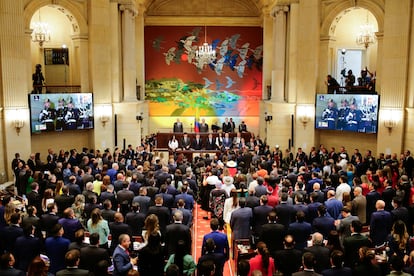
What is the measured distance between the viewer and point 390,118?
61.0 feet

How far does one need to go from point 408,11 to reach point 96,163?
12.6m

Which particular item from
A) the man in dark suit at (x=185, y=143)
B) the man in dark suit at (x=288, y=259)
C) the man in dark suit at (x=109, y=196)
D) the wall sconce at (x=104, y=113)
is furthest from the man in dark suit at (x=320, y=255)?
the man in dark suit at (x=185, y=143)

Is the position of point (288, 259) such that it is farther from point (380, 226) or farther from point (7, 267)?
point (7, 267)

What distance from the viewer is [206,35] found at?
31.3 metres

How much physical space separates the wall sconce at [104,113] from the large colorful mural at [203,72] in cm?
984

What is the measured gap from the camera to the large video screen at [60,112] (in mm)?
18469

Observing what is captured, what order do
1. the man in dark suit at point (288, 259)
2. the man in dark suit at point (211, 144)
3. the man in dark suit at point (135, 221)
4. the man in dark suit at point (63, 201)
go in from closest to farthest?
the man in dark suit at point (288, 259)
the man in dark suit at point (135, 221)
the man in dark suit at point (63, 201)
the man in dark suit at point (211, 144)

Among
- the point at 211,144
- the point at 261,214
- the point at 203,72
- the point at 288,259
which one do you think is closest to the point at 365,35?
the point at 211,144

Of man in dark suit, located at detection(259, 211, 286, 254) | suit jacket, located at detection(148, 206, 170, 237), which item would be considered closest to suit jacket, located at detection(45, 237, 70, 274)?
suit jacket, located at detection(148, 206, 170, 237)

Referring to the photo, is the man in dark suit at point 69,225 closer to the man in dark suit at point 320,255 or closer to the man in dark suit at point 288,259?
the man in dark suit at point 288,259

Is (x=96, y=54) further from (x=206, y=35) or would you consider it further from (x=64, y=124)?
(x=206, y=35)

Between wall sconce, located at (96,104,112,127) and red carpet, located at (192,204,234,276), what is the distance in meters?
7.80

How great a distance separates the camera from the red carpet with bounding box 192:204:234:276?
10.2m

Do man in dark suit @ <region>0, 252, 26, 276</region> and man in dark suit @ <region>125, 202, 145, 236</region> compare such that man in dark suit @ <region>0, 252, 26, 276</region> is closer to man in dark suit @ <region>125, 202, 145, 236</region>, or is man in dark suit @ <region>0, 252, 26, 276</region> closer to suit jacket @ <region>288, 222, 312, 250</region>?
man in dark suit @ <region>125, 202, 145, 236</region>
